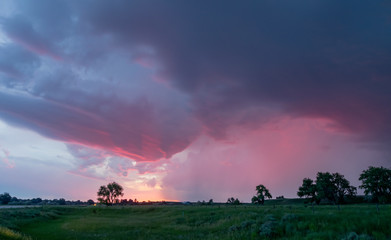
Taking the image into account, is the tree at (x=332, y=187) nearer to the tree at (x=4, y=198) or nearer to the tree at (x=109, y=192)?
the tree at (x=109, y=192)

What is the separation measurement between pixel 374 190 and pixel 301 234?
2801cm

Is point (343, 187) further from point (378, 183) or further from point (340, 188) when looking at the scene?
point (378, 183)

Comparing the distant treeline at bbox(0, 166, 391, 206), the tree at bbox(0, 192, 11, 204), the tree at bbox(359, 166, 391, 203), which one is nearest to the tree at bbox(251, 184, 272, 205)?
the distant treeline at bbox(0, 166, 391, 206)

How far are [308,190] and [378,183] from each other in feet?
62.1

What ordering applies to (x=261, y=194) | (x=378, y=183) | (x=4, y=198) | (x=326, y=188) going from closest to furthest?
(x=378, y=183) → (x=326, y=188) → (x=261, y=194) → (x=4, y=198)

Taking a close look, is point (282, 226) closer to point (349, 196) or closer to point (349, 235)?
point (349, 235)

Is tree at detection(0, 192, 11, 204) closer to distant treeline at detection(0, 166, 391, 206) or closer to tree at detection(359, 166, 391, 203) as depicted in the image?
distant treeline at detection(0, 166, 391, 206)

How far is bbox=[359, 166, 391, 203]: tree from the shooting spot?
1561 inches

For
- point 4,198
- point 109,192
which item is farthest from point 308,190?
point 4,198

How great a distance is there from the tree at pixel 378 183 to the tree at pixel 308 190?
52.7ft

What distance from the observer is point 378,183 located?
40.1 m

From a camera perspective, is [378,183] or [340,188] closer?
[378,183]

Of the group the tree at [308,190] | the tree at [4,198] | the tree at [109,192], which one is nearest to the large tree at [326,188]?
the tree at [308,190]

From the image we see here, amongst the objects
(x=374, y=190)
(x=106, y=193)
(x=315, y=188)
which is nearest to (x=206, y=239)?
(x=374, y=190)
